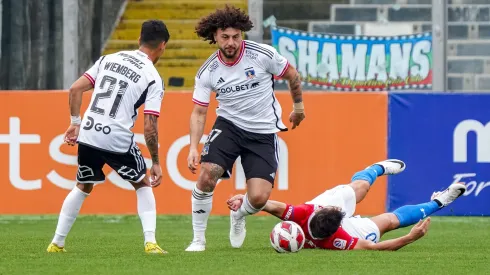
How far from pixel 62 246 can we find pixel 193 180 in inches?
185

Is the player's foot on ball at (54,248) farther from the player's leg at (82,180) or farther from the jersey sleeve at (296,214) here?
the jersey sleeve at (296,214)

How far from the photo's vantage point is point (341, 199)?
34.6 ft

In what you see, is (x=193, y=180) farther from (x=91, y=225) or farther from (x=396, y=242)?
(x=396, y=242)

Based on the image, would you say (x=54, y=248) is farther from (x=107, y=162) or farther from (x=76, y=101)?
Answer: (x=76, y=101)

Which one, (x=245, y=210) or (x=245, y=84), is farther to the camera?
(x=245, y=210)

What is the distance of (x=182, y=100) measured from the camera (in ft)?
47.9

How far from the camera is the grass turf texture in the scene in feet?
27.8

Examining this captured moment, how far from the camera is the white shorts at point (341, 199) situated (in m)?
10.4

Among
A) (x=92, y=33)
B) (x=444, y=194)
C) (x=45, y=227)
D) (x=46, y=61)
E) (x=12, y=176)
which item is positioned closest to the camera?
(x=444, y=194)

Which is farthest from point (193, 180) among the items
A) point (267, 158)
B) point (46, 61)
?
point (267, 158)

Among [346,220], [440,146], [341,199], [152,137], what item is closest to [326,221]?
[346,220]

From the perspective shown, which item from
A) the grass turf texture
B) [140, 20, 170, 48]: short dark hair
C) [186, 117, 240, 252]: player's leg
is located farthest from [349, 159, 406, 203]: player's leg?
[140, 20, 170, 48]: short dark hair

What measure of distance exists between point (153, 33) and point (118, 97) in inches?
21.8

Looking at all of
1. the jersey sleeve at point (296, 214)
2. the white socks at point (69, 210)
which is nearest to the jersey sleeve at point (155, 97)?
the white socks at point (69, 210)
